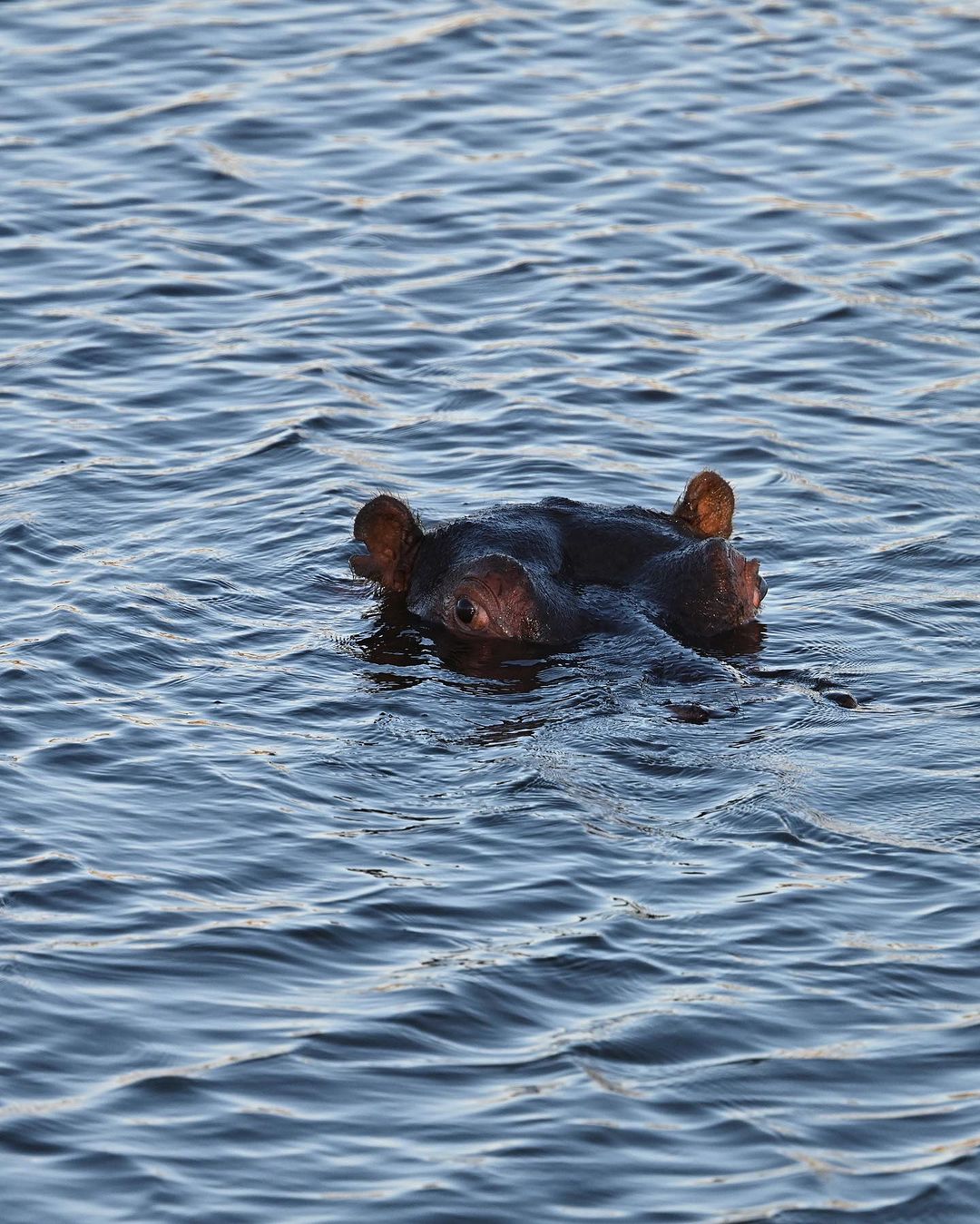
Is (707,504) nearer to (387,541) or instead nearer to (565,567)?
(565,567)

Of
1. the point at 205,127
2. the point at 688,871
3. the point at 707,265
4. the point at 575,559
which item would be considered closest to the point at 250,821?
the point at 688,871

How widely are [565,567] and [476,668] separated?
76 centimetres

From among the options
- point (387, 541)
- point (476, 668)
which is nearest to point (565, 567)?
point (476, 668)

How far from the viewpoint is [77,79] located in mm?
22812

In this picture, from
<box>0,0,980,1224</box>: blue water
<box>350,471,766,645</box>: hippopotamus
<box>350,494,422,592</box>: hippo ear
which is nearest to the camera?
<box>0,0,980,1224</box>: blue water

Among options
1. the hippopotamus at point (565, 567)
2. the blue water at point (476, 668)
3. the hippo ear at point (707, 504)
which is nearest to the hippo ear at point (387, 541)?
the hippopotamus at point (565, 567)

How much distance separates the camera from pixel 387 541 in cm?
1256

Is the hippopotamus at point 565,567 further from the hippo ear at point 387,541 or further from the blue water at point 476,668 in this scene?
the blue water at point 476,668

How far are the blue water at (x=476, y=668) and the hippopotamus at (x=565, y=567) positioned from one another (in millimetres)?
252

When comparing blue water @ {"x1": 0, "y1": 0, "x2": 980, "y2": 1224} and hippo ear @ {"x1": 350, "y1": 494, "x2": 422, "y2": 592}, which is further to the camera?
hippo ear @ {"x1": 350, "y1": 494, "x2": 422, "y2": 592}

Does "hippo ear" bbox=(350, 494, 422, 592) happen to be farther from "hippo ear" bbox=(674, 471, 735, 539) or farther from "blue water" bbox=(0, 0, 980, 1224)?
"hippo ear" bbox=(674, 471, 735, 539)

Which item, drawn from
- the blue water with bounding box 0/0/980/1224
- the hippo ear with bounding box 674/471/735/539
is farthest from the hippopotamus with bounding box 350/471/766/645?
the blue water with bounding box 0/0/980/1224

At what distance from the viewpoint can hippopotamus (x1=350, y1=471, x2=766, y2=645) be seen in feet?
37.7

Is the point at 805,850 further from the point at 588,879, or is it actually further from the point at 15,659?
the point at 15,659
